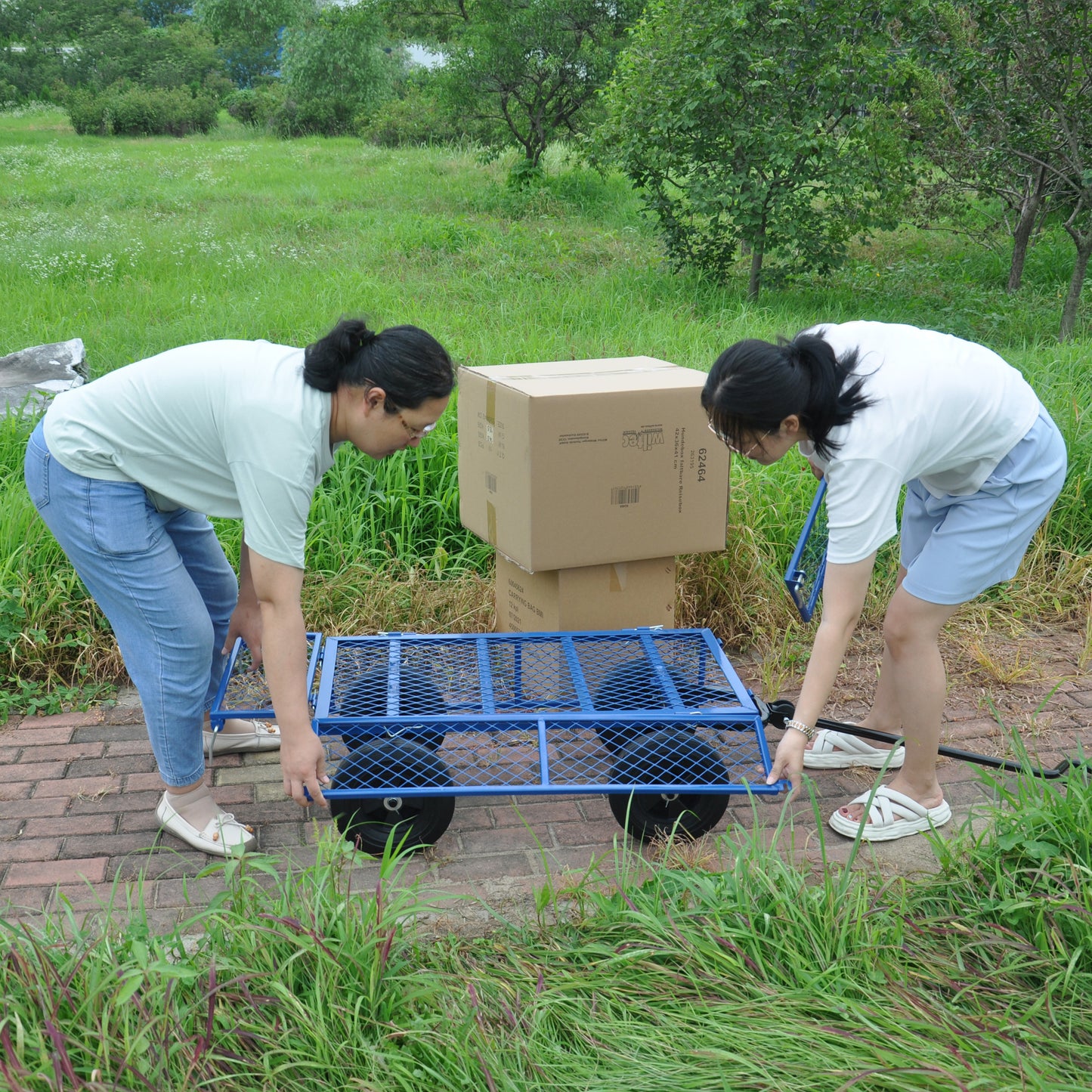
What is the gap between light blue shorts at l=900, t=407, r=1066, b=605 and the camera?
2.93m

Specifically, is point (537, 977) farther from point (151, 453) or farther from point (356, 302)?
point (356, 302)

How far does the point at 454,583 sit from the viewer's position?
454 cm

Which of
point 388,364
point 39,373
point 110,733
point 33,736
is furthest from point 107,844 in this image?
point 39,373

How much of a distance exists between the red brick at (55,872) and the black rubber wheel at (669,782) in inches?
60.2

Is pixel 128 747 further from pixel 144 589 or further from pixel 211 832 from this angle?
pixel 144 589

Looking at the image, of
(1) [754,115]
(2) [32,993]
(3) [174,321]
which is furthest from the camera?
(1) [754,115]

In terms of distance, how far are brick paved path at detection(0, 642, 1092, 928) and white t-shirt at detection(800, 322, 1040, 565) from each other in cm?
80

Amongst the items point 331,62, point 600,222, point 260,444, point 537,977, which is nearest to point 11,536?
point 260,444

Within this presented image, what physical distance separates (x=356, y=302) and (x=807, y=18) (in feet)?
13.5

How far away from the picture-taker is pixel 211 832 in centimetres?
312

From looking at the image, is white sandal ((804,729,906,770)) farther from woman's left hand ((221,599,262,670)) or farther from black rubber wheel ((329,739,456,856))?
woman's left hand ((221,599,262,670))

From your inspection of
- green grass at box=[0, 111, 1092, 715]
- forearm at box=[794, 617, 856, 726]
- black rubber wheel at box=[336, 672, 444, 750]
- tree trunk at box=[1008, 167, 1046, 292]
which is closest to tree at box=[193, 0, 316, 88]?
green grass at box=[0, 111, 1092, 715]

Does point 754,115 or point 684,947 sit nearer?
point 684,947

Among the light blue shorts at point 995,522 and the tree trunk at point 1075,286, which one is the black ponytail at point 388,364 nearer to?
the light blue shorts at point 995,522
